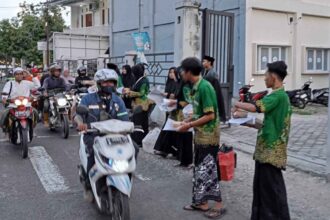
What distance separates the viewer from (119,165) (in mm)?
4418

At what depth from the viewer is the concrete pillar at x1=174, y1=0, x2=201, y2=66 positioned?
35.7ft

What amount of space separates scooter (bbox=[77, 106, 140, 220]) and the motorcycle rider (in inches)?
11.2

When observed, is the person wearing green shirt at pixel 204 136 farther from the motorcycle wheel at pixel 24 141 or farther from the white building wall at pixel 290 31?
the white building wall at pixel 290 31

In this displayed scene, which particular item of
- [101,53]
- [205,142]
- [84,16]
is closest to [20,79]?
[205,142]

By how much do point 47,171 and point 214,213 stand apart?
3.23 meters

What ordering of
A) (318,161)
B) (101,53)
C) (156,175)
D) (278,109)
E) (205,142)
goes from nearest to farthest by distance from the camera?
(278,109) → (205,142) → (156,175) → (318,161) → (101,53)

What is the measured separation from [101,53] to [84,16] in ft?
22.8

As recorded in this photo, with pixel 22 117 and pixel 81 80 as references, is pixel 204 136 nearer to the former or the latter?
pixel 22 117

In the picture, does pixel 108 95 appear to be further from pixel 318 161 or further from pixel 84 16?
pixel 84 16

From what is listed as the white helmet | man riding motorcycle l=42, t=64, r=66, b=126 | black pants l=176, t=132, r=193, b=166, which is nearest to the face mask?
the white helmet

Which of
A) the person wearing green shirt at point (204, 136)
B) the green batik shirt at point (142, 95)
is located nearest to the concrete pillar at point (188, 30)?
the green batik shirt at point (142, 95)

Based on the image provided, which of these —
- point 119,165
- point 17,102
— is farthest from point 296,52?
point 119,165

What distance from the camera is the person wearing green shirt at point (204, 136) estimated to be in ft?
16.7

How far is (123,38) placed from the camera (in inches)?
976
